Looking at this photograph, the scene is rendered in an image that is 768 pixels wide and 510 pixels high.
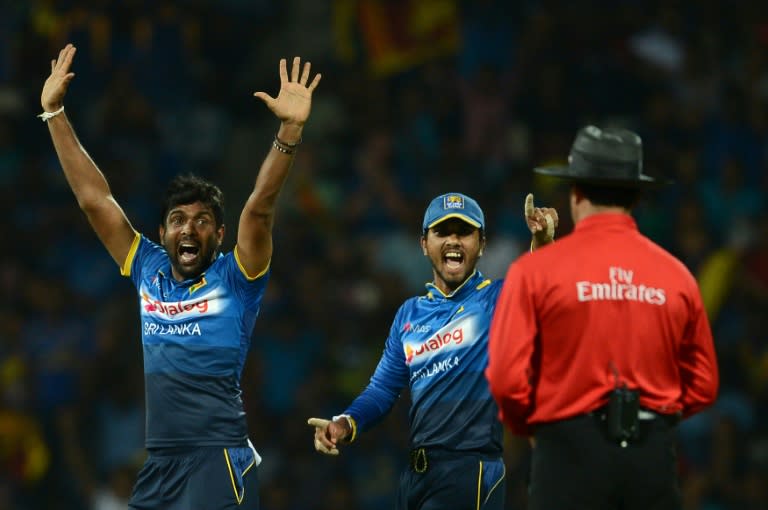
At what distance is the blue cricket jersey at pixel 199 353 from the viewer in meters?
5.46

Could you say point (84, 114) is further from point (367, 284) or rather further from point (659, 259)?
point (659, 259)

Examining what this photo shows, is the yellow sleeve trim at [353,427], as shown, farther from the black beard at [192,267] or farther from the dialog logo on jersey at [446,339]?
the black beard at [192,267]

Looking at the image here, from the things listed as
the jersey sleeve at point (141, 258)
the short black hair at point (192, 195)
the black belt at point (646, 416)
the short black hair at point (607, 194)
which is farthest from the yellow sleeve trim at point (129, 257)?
the black belt at point (646, 416)

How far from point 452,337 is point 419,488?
0.65 m

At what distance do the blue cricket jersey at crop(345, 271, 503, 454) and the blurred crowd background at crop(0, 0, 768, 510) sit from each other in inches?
150

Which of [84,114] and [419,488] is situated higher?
[84,114]

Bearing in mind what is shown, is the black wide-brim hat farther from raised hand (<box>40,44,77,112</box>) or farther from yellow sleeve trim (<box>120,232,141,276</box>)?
raised hand (<box>40,44,77,112</box>)

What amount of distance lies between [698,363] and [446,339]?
1457 mm

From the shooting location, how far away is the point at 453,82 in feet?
40.4

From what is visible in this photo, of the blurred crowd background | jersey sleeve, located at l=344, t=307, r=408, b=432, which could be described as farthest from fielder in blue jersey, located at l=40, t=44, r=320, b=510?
the blurred crowd background

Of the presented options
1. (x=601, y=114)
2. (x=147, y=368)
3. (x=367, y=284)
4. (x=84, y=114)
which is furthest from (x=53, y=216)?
(x=147, y=368)

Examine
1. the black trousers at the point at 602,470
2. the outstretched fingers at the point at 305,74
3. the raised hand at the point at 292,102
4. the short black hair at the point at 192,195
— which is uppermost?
the outstretched fingers at the point at 305,74

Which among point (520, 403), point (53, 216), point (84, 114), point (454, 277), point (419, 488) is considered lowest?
point (419, 488)

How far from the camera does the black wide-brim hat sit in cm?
455
